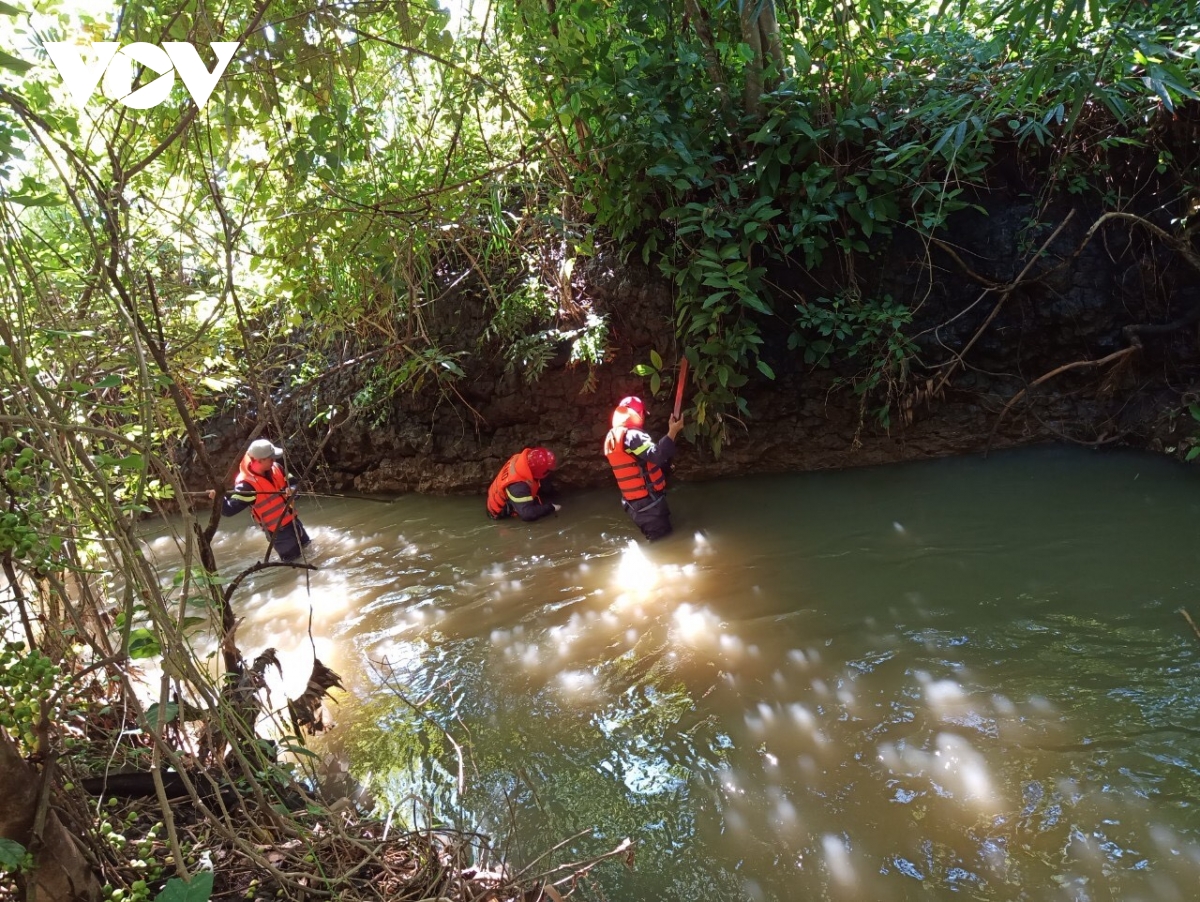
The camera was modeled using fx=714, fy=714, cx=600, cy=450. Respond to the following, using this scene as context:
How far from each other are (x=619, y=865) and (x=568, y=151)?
4.45m

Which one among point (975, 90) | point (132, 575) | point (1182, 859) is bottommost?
point (1182, 859)

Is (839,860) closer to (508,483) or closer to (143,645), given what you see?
(143,645)

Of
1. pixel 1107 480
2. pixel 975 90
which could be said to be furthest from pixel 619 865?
pixel 975 90

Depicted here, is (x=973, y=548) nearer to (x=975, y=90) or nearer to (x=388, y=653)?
(x=975, y=90)

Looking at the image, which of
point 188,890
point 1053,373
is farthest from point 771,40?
point 188,890

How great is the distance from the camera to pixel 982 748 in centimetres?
281

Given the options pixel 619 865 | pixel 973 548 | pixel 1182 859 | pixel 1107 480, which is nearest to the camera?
pixel 1182 859

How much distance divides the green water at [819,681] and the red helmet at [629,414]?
83 centimetres

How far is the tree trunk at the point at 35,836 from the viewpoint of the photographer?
1.60 metres

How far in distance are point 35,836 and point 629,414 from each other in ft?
13.6

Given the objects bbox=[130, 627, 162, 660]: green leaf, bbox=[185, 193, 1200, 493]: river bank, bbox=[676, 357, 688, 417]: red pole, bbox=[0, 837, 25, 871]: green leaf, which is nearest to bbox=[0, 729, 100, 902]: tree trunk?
bbox=[0, 837, 25, 871]: green leaf

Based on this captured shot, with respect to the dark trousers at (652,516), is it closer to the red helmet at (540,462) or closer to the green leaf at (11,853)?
the red helmet at (540,462)

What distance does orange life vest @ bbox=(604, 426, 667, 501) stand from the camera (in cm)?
512

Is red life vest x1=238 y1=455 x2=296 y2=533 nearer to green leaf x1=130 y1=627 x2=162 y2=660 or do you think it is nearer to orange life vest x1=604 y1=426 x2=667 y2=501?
orange life vest x1=604 y1=426 x2=667 y2=501
